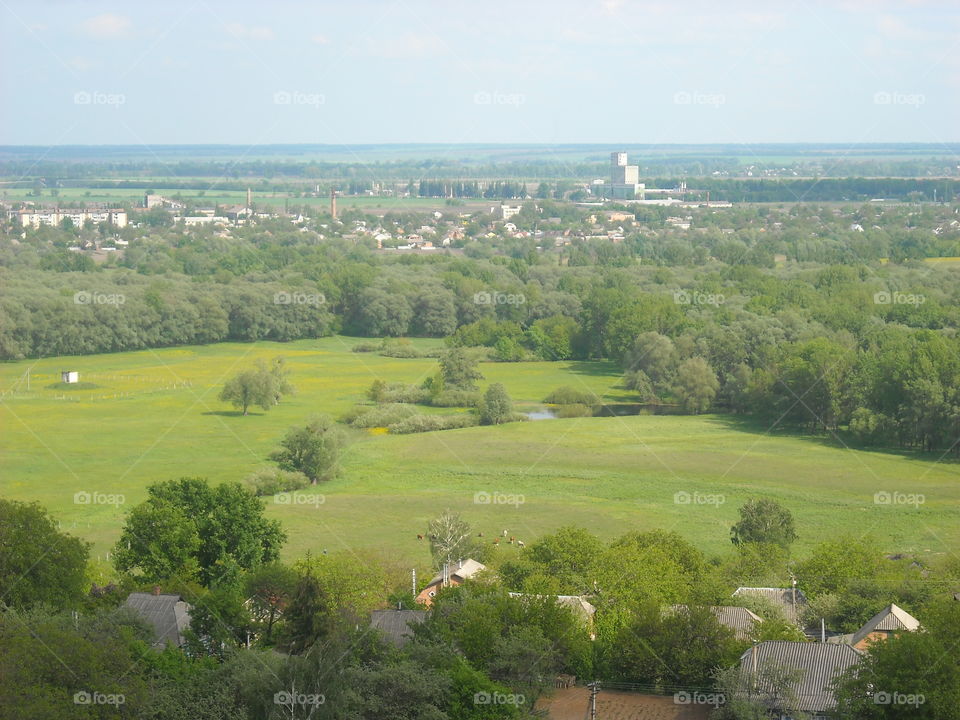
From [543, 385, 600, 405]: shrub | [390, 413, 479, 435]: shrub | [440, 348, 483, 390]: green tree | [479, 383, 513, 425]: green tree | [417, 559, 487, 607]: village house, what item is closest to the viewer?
[417, 559, 487, 607]: village house

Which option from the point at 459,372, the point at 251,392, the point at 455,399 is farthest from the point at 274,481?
the point at 459,372

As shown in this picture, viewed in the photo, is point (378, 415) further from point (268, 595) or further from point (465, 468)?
point (268, 595)

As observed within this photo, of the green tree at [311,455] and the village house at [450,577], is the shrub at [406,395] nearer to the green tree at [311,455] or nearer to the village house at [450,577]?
the green tree at [311,455]

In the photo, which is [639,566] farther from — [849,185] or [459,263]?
[849,185]

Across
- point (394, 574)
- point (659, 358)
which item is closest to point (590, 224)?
point (659, 358)

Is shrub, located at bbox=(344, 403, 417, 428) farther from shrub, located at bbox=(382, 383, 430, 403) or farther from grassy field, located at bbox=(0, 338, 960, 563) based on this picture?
shrub, located at bbox=(382, 383, 430, 403)

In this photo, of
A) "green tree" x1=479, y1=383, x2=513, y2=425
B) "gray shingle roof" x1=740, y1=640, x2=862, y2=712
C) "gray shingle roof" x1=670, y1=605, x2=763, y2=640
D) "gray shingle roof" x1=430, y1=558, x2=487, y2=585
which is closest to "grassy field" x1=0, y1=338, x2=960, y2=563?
"green tree" x1=479, y1=383, x2=513, y2=425

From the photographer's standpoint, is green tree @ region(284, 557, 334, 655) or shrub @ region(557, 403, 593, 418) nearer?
green tree @ region(284, 557, 334, 655)

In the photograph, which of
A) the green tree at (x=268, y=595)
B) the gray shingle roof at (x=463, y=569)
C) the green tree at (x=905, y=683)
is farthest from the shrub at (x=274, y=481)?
the green tree at (x=905, y=683)
